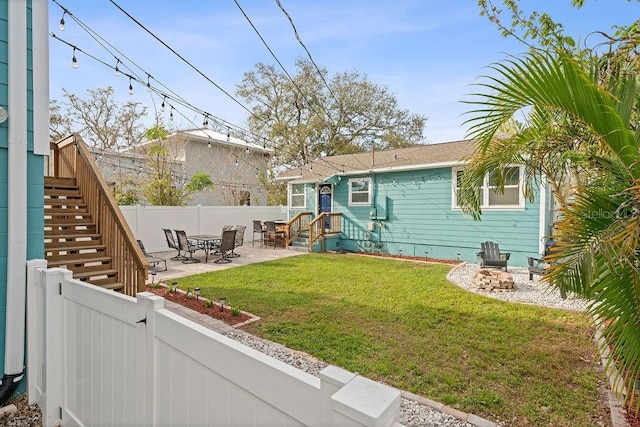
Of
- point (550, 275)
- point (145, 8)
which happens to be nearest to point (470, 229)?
point (550, 275)

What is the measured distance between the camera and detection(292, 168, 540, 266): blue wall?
9.48 metres

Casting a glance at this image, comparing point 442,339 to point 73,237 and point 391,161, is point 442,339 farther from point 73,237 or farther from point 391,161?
point 391,161

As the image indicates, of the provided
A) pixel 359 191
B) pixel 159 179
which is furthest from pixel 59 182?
pixel 359 191

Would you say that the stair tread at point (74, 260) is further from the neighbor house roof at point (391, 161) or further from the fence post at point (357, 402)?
the neighbor house roof at point (391, 161)

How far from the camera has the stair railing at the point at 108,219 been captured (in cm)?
423

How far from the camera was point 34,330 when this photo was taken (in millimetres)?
2676

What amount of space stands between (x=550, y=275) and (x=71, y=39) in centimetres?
763

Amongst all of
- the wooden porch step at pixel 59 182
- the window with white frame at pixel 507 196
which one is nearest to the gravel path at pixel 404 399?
the window with white frame at pixel 507 196

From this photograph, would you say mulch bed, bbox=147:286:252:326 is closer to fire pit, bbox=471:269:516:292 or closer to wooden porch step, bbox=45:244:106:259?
wooden porch step, bbox=45:244:106:259

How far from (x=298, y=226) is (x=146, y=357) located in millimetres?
12309

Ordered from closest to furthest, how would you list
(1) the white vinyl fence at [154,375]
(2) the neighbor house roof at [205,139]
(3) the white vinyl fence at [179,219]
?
1. (1) the white vinyl fence at [154,375]
2. (3) the white vinyl fence at [179,219]
3. (2) the neighbor house roof at [205,139]

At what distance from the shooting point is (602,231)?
2.02 meters

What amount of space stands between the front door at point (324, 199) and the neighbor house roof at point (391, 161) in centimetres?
51

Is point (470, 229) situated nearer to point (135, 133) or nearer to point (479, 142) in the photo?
point (479, 142)
